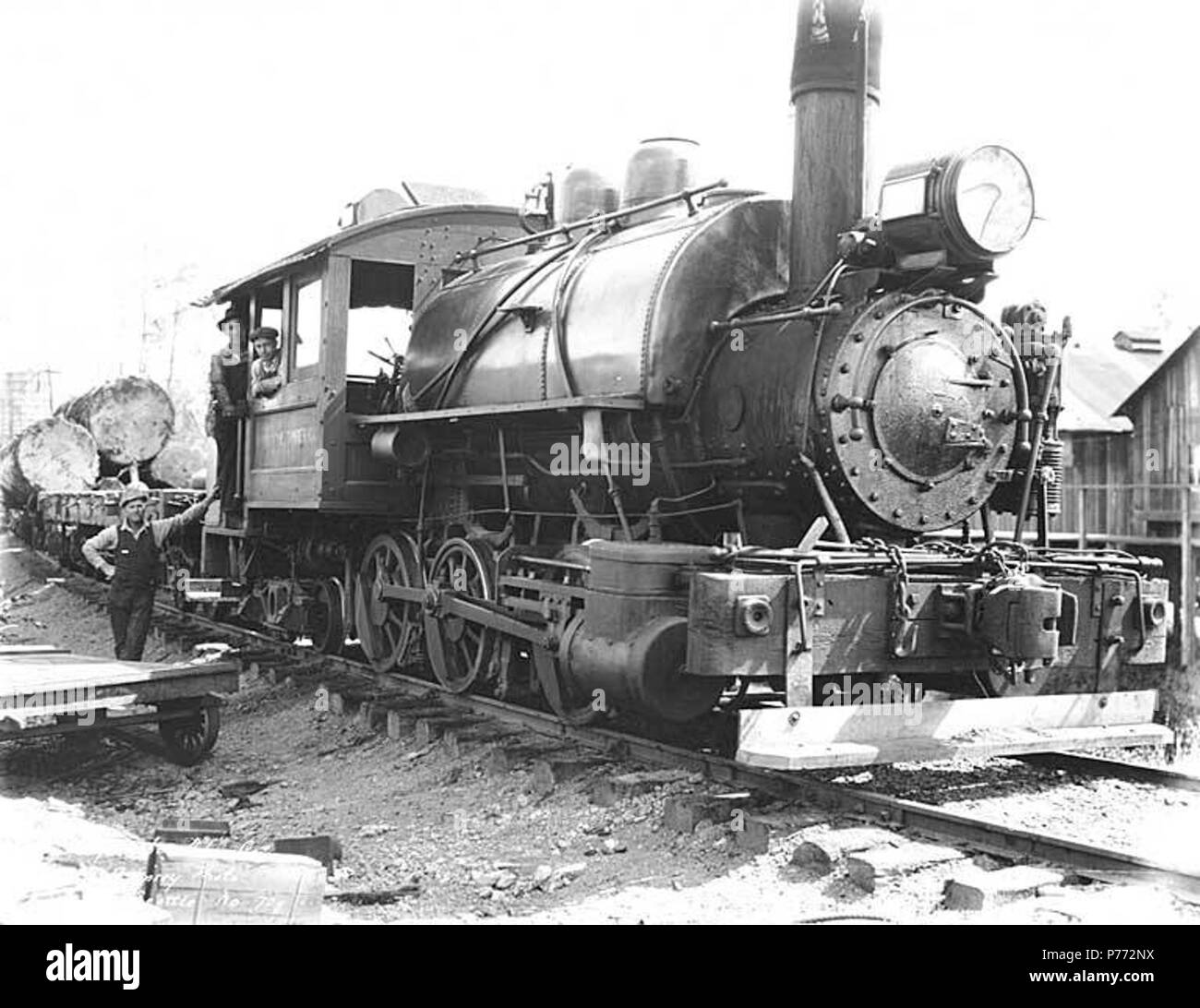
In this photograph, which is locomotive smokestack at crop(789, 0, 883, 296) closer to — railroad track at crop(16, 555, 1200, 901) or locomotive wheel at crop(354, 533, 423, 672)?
railroad track at crop(16, 555, 1200, 901)

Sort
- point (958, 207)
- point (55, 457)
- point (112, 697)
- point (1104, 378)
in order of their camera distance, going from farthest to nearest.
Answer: point (1104, 378)
point (55, 457)
point (112, 697)
point (958, 207)

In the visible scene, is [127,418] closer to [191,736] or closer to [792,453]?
[191,736]

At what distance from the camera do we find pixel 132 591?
9797mm

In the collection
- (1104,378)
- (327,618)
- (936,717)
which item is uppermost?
(1104,378)

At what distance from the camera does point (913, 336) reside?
19.5ft

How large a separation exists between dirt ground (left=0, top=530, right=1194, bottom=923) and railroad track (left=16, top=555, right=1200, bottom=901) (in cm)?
11

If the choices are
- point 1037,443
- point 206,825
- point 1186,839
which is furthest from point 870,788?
point 206,825

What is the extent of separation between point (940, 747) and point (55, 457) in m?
18.7

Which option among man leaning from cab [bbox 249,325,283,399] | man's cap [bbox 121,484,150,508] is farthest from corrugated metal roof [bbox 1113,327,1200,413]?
man's cap [bbox 121,484,150,508]

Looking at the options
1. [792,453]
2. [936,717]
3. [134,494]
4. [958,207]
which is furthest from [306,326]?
[936,717]

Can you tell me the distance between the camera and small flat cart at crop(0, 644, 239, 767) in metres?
6.80

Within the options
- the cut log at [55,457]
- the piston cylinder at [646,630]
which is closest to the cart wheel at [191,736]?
the piston cylinder at [646,630]

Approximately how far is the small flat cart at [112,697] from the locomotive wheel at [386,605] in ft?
5.29

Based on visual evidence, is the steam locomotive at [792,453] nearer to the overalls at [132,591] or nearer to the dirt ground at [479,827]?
the dirt ground at [479,827]
